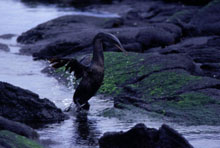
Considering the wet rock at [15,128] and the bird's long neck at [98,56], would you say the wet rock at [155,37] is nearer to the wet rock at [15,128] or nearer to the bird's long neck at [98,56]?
the bird's long neck at [98,56]

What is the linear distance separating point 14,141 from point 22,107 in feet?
8.75

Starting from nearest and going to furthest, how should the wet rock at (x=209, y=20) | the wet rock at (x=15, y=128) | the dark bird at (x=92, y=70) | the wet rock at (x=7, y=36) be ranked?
the wet rock at (x=15, y=128) < the dark bird at (x=92, y=70) < the wet rock at (x=209, y=20) < the wet rock at (x=7, y=36)

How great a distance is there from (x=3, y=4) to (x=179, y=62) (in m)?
26.2

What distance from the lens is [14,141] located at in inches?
247

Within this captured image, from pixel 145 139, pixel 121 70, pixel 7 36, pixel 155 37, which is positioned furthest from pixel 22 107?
pixel 7 36

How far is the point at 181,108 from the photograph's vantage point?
945 centimetres

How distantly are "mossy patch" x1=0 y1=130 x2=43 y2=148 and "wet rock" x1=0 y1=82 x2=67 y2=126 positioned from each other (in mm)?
2178

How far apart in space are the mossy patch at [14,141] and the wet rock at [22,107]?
2178 millimetres

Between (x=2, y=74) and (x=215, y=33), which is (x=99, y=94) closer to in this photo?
(x=2, y=74)

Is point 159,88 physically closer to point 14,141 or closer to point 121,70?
point 121,70

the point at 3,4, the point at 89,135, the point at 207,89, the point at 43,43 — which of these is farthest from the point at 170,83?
the point at 3,4

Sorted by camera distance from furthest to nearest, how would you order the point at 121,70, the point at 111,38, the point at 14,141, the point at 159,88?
1. the point at 121,70
2. the point at 159,88
3. the point at 111,38
4. the point at 14,141

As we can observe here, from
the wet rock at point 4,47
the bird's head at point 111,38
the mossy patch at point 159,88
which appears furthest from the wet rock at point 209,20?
the bird's head at point 111,38

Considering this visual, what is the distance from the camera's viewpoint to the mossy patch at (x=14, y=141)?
614 cm
